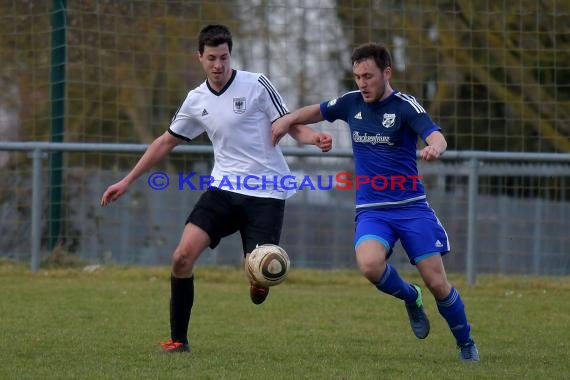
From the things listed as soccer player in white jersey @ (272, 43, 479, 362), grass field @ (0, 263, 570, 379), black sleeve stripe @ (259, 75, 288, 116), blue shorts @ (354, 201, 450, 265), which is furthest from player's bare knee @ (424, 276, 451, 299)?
black sleeve stripe @ (259, 75, 288, 116)

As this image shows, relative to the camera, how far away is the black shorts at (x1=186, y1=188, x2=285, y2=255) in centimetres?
697

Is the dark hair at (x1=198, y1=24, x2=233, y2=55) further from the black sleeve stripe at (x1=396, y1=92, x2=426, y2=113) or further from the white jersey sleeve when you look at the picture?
the black sleeve stripe at (x1=396, y1=92, x2=426, y2=113)

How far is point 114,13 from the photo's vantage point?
1253cm

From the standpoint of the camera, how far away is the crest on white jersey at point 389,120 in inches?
265

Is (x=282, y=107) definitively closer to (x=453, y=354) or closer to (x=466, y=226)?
(x=453, y=354)

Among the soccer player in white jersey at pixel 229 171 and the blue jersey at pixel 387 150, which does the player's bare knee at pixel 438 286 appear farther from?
the soccer player in white jersey at pixel 229 171

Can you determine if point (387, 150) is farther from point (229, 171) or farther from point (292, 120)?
point (229, 171)

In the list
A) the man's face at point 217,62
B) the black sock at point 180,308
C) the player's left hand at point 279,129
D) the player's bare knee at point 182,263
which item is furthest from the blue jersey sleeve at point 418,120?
the black sock at point 180,308

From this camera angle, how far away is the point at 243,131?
7074mm

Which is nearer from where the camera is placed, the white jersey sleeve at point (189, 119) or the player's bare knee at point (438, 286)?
the player's bare knee at point (438, 286)

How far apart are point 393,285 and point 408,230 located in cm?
34

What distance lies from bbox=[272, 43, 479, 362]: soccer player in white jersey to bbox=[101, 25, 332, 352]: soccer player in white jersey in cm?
38

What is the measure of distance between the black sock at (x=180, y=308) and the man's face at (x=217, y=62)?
1254mm

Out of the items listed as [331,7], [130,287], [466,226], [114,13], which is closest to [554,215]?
[466,226]
